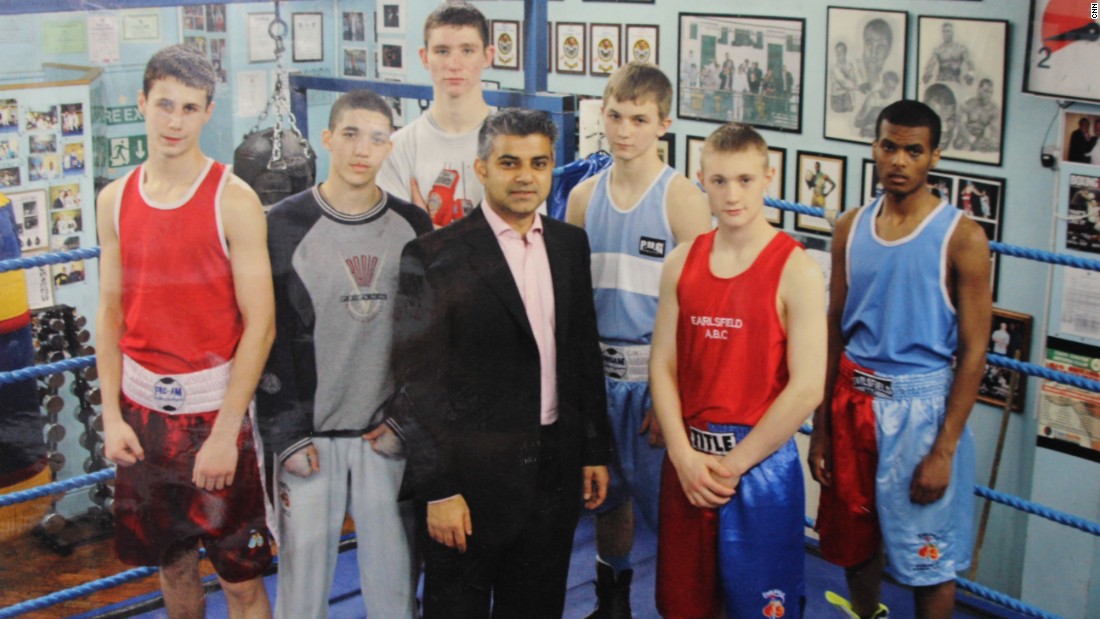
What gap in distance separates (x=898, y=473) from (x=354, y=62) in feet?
4.02

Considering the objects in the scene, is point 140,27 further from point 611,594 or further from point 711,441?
point 611,594

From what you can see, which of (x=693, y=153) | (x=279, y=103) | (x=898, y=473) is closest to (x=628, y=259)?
(x=898, y=473)

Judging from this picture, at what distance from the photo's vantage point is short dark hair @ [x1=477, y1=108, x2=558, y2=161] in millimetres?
1901

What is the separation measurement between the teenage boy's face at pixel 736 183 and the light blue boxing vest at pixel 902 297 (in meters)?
0.28

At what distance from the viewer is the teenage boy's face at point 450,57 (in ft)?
6.52

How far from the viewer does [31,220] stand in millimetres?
Answer: 1702

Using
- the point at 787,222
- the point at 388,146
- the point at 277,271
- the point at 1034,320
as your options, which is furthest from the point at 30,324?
the point at 1034,320

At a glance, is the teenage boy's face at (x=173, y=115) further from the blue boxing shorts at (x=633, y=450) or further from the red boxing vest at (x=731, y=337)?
the blue boxing shorts at (x=633, y=450)

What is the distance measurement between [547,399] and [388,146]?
1.68ft

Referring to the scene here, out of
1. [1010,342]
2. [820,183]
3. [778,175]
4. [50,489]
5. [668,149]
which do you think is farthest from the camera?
[778,175]

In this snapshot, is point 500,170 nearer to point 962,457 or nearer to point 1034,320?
point 962,457

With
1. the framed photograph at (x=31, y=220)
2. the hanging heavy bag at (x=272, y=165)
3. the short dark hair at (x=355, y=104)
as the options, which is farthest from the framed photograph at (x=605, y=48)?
the framed photograph at (x=31, y=220)

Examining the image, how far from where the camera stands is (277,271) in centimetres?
180

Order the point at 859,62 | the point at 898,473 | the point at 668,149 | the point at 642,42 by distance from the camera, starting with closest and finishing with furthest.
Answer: the point at 898,473, the point at 642,42, the point at 859,62, the point at 668,149
